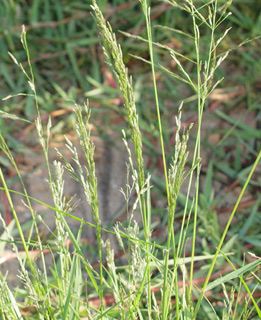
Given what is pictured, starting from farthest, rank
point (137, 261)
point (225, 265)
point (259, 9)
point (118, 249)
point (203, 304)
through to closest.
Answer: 1. point (259, 9)
2. point (118, 249)
3. point (225, 265)
4. point (203, 304)
5. point (137, 261)

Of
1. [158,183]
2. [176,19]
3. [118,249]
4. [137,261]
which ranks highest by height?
[176,19]

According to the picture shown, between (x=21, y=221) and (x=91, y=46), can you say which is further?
(x=91, y=46)

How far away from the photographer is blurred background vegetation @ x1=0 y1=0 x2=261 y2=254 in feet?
6.10

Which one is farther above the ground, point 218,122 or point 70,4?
point 70,4

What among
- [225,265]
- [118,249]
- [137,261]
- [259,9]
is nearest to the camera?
[137,261]

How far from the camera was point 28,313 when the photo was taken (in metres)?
1.36

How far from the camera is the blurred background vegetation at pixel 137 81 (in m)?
1.86

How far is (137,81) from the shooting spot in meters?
2.05

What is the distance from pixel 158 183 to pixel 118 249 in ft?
0.74

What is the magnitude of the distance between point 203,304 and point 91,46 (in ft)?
3.58

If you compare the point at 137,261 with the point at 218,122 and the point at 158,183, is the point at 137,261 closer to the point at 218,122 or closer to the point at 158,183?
the point at 158,183

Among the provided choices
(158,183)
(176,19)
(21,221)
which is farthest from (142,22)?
(21,221)

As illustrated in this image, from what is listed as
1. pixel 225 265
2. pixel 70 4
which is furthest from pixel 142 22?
pixel 225 265

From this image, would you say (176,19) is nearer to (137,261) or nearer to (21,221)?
(21,221)
